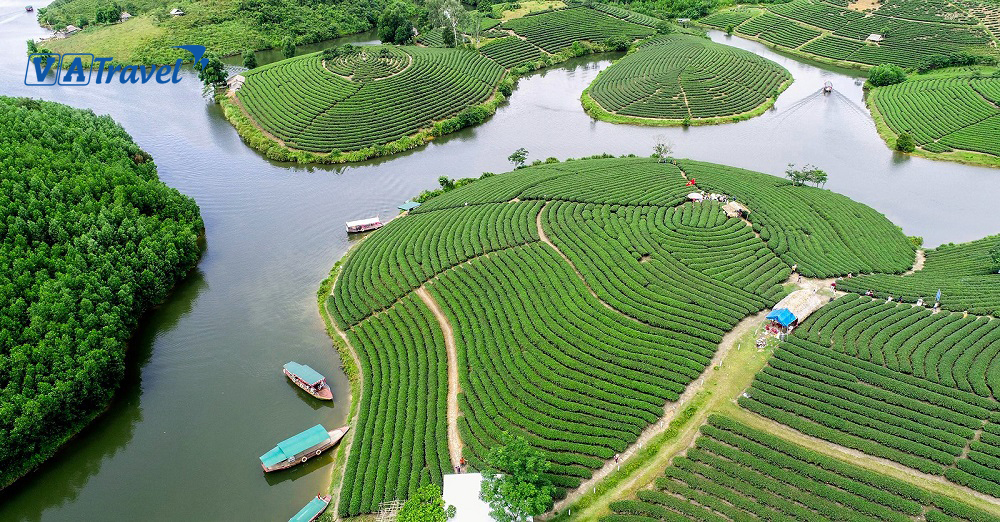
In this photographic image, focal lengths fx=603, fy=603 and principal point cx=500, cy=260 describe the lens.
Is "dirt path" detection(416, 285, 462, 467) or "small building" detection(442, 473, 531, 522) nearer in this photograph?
"small building" detection(442, 473, 531, 522)

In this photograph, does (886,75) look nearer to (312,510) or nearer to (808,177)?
(808,177)

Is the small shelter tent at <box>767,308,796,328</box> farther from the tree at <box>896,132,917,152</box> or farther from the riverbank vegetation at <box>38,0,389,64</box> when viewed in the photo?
the riverbank vegetation at <box>38,0,389,64</box>

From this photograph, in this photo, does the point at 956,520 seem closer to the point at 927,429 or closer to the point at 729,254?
the point at 927,429

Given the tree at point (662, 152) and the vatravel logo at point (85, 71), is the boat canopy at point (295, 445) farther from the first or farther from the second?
the vatravel logo at point (85, 71)

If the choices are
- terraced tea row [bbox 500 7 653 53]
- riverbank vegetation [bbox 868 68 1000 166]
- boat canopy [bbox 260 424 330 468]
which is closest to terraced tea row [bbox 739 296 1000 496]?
boat canopy [bbox 260 424 330 468]

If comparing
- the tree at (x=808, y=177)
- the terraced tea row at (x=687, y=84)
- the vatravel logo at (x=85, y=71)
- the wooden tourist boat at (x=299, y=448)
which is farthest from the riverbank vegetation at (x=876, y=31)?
the vatravel logo at (x=85, y=71)

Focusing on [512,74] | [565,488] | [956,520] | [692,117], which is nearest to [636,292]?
[565,488]

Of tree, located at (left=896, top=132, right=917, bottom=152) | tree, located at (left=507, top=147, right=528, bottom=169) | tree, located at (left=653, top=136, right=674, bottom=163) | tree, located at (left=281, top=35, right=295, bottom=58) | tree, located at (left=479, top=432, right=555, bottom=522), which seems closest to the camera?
tree, located at (left=479, top=432, right=555, bottom=522)
